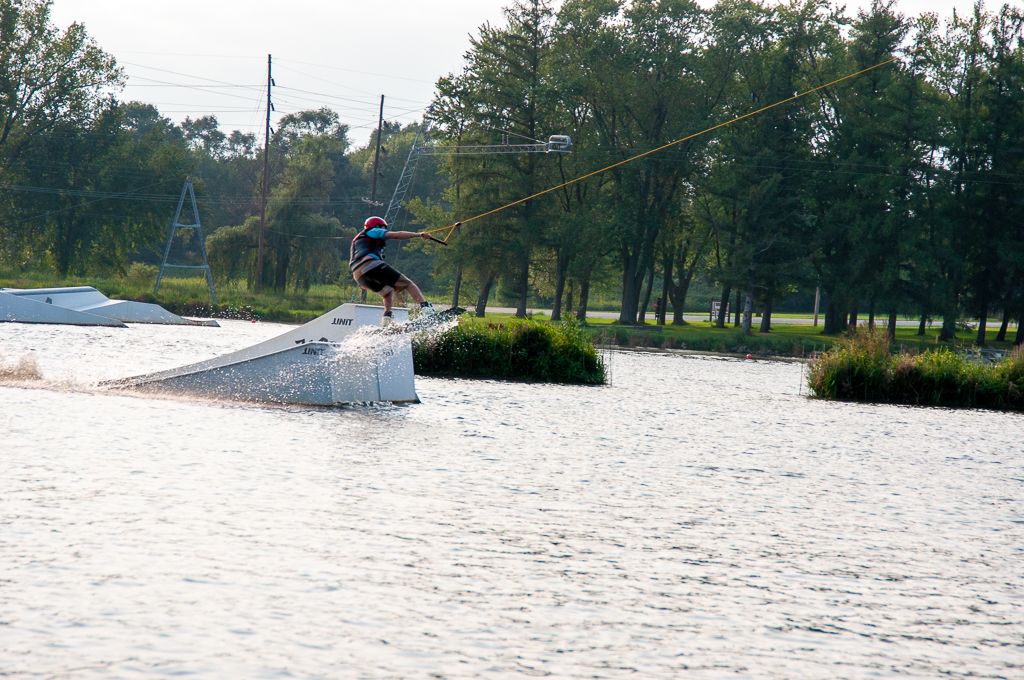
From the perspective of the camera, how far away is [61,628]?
16.1ft

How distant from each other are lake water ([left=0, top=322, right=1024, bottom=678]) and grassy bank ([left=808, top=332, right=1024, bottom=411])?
6813 millimetres

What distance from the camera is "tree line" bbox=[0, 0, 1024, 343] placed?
160 ft

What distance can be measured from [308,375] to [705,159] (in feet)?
139

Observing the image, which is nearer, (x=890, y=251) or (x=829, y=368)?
(x=829, y=368)

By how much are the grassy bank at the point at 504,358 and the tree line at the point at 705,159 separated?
28.0 meters

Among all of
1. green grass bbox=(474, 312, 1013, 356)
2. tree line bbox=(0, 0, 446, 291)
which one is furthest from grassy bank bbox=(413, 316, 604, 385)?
tree line bbox=(0, 0, 446, 291)

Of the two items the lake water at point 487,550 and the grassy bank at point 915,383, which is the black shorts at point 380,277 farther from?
the grassy bank at point 915,383

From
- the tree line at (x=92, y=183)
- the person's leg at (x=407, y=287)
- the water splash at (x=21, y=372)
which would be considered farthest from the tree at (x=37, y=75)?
the person's leg at (x=407, y=287)

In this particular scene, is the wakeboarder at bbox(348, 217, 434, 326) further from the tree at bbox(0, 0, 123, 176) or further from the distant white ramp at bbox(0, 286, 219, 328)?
the tree at bbox(0, 0, 123, 176)

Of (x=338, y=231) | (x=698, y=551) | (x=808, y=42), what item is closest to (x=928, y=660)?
(x=698, y=551)

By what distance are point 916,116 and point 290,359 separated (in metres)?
43.2

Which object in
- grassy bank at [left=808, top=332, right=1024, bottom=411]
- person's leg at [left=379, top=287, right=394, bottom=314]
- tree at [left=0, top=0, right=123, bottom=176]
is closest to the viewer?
person's leg at [left=379, top=287, right=394, bottom=314]

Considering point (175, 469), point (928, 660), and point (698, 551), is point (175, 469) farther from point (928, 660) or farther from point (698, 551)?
point (928, 660)

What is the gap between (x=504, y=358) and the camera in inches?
879
